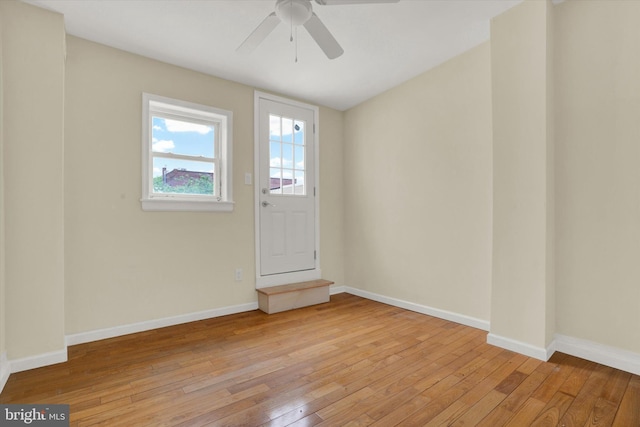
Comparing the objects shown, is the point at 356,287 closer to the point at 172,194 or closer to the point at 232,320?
the point at 232,320

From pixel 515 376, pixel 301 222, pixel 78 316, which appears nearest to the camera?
pixel 515 376

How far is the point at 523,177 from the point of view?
222 cm

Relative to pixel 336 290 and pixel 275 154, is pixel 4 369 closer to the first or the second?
pixel 275 154

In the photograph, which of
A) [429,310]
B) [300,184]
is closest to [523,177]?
[429,310]

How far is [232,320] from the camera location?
3.00m

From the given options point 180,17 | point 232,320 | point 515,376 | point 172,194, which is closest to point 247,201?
point 172,194

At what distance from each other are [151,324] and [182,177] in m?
1.38

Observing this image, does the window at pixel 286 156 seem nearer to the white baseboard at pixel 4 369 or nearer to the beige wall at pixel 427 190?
the beige wall at pixel 427 190

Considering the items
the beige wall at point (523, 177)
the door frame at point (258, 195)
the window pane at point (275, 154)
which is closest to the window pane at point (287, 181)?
the window pane at point (275, 154)

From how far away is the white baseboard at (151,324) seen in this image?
8.02 feet

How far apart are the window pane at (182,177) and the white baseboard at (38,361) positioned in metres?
1.42

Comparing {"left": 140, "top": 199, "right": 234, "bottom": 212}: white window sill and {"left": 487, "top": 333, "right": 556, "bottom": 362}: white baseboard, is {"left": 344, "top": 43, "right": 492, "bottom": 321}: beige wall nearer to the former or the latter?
{"left": 487, "top": 333, "right": 556, "bottom": 362}: white baseboard

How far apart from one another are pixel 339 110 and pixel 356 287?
93.3 inches

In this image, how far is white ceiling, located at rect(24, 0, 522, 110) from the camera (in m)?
2.18
